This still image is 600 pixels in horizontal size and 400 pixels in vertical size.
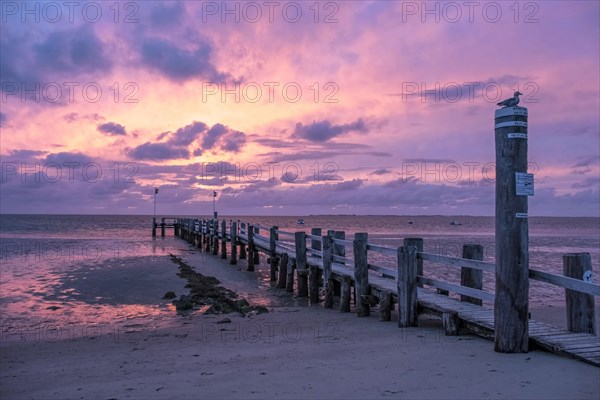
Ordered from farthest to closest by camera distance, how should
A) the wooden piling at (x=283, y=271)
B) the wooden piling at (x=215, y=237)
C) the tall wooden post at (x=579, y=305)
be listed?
the wooden piling at (x=215, y=237), the wooden piling at (x=283, y=271), the tall wooden post at (x=579, y=305)

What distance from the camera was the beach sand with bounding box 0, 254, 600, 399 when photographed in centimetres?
491

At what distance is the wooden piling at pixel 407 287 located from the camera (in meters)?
8.20

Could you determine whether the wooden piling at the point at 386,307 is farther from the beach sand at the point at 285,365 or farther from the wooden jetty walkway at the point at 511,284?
the wooden jetty walkway at the point at 511,284

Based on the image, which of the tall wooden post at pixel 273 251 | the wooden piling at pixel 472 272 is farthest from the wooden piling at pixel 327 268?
the tall wooden post at pixel 273 251

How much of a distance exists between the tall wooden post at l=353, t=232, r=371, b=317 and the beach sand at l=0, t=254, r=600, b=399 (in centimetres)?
27

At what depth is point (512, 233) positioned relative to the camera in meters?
5.82

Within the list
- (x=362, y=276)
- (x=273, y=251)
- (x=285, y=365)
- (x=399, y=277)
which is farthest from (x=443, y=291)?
(x=273, y=251)

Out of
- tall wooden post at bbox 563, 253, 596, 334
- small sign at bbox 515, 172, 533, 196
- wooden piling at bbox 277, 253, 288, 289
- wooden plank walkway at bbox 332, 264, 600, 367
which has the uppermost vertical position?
small sign at bbox 515, 172, 533, 196

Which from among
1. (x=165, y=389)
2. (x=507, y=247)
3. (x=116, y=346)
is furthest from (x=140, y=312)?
(x=507, y=247)

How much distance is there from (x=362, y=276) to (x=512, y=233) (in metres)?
4.72

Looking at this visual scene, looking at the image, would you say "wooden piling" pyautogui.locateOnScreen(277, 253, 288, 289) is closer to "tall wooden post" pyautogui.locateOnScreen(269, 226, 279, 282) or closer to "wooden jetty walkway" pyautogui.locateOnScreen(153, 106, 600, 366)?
"tall wooden post" pyautogui.locateOnScreen(269, 226, 279, 282)

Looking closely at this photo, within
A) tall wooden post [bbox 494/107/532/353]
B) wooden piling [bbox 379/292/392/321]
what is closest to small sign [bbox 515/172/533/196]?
tall wooden post [bbox 494/107/532/353]

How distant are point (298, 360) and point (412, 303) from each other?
8.59ft

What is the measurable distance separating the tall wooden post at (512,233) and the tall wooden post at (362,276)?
4304 millimetres
